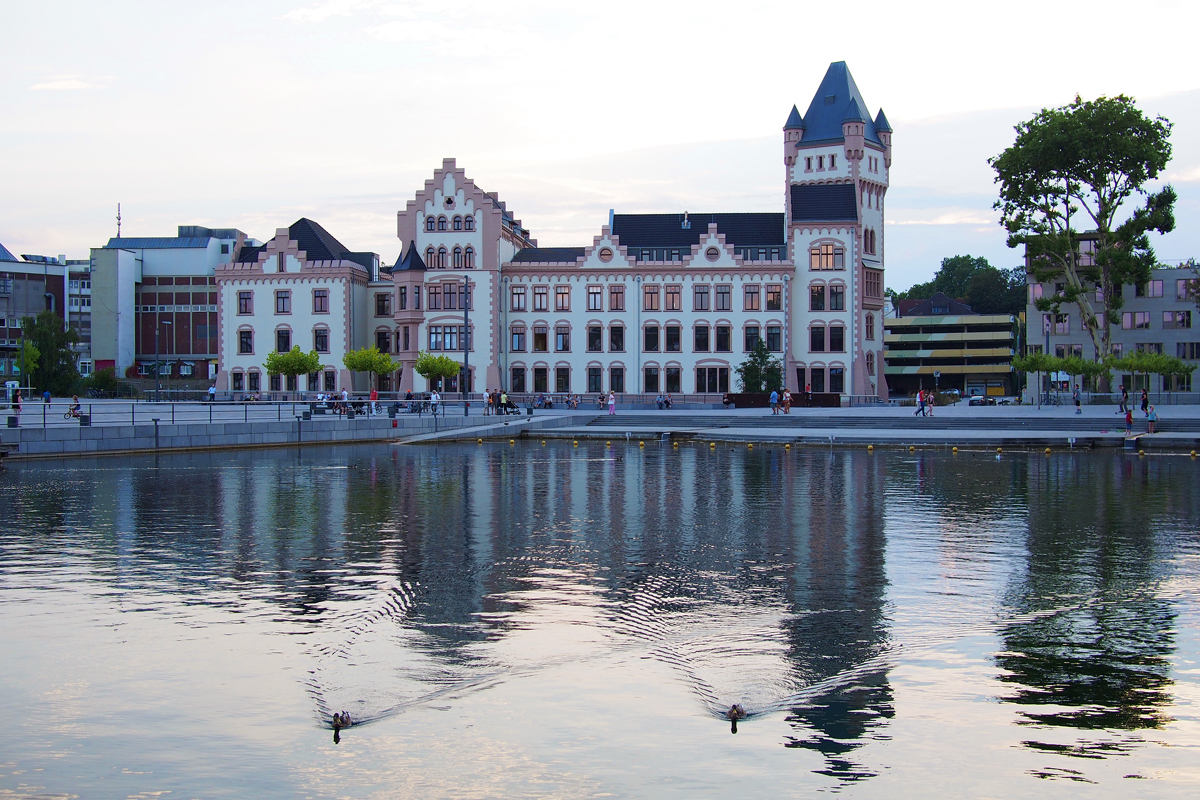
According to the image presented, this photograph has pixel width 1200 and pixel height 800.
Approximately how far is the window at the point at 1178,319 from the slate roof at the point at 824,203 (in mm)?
27033

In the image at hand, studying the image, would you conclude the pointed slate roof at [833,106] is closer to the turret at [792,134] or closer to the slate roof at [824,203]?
the turret at [792,134]

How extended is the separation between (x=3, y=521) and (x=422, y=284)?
63.0 metres

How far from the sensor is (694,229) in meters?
86.4

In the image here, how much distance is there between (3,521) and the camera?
1944 centimetres

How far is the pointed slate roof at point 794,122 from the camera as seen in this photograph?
86.5 m

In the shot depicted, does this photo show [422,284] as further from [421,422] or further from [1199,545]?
[1199,545]

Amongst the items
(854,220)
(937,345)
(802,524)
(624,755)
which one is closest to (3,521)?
(802,524)

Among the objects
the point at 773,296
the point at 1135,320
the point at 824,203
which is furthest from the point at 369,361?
the point at 1135,320

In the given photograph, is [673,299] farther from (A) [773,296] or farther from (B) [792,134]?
(B) [792,134]

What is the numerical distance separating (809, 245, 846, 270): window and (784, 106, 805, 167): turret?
30.5ft

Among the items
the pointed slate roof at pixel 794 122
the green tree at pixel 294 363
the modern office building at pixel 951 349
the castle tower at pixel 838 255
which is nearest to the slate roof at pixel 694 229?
the castle tower at pixel 838 255

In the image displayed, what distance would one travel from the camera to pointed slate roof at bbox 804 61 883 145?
278ft

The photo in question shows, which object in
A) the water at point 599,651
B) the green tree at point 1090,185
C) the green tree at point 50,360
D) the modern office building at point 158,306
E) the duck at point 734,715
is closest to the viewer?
the water at point 599,651

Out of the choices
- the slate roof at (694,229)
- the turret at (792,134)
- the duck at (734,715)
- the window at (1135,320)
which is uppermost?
the turret at (792,134)
